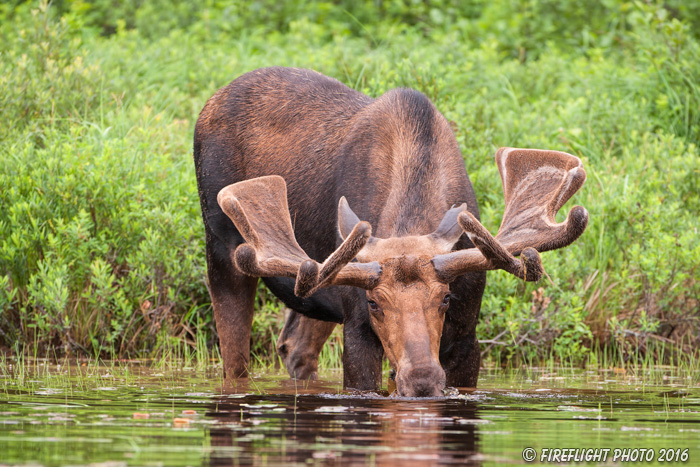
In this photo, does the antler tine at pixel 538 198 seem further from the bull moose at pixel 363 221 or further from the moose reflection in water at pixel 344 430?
the moose reflection in water at pixel 344 430

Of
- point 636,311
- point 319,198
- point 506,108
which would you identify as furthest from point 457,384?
point 506,108

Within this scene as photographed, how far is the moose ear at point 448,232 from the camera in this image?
6.36 m

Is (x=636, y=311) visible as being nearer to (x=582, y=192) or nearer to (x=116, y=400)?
(x=582, y=192)

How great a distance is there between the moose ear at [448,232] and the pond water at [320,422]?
91cm

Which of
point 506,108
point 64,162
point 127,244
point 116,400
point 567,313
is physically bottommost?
point 116,400

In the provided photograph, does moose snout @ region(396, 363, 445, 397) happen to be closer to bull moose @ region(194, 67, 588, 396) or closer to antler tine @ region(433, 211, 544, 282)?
bull moose @ region(194, 67, 588, 396)

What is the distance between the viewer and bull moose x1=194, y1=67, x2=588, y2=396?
621 cm

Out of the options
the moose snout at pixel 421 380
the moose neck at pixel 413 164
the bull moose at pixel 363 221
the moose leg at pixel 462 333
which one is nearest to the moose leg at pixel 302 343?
the bull moose at pixel 363 221

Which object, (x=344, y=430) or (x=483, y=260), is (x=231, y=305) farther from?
(x=344, y=430)

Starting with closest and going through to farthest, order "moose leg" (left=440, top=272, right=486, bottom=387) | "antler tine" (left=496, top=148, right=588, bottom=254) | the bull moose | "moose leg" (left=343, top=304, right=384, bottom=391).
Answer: the bull moose
"antler tine" (left=496, top=148, right=588, bottom=254)
"moose leg" (left=343, top=304, right=384, bottom=391)
"moose leg" (left=440, top=272, right=486, bottom=387)

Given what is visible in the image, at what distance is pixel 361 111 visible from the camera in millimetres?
7840

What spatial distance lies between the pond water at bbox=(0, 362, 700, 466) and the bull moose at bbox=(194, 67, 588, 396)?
46cm

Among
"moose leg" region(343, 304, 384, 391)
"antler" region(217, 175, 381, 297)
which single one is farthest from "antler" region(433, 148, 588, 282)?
"moose leg" region(343, 304, 384, 391)

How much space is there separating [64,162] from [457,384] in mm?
4661
